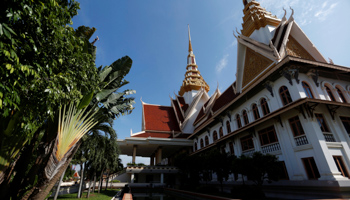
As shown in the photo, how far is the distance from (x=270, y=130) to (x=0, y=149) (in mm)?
13239

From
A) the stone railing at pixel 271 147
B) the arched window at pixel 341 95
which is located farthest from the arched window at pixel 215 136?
the arched window at pixel 341 95

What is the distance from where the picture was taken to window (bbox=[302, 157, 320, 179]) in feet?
27.3

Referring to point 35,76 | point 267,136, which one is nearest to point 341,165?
point 267,136

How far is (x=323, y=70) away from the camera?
10875mm

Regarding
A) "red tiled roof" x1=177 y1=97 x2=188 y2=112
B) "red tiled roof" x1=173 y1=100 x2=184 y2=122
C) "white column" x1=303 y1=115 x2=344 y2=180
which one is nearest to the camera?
"white column" x1=303 y1=115 x2=344 y2=180

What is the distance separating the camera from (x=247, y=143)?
13406mm

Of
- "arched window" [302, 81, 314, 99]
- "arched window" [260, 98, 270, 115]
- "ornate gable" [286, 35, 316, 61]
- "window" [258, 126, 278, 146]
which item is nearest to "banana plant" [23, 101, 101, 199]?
"window" [258, 126, 278, 146]

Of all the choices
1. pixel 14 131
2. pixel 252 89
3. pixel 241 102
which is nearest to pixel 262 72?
pixel 252 89

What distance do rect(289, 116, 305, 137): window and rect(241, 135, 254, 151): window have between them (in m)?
3.49

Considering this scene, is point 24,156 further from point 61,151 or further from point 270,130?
point 270,130

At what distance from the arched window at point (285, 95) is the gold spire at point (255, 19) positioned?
8.39 meters

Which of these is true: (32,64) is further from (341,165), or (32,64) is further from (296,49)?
(296,49)

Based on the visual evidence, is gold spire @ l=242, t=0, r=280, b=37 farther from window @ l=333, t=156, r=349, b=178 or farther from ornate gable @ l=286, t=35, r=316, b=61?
window @ l=333, t=156, r=349, b=178

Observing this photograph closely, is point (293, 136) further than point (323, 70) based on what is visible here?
No
